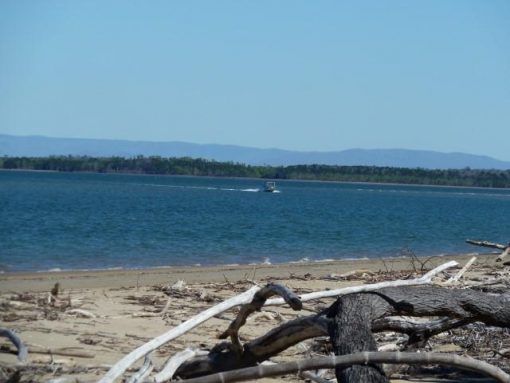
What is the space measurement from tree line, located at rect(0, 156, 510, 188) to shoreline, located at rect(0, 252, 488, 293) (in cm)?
14873

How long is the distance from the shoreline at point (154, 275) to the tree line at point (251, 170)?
488 feet

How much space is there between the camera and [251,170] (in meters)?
179

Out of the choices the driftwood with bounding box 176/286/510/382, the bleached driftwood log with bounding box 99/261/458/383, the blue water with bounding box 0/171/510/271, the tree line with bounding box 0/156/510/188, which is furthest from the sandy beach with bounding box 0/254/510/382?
the tree line with bounding box 0/156/510/188

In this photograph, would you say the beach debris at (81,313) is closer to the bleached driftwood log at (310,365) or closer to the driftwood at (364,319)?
the driftwood at (364,319)

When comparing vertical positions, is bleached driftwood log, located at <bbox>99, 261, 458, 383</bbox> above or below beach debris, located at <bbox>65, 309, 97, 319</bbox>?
above

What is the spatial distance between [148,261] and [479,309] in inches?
665

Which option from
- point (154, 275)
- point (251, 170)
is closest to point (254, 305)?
point (154, 275)

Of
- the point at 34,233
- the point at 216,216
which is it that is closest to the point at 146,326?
the point at 34,233

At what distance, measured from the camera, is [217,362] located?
21.1 ft

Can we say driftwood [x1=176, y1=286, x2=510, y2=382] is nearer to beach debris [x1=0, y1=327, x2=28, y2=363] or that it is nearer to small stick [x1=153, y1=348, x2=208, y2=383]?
small stick [x1=153, y1=348, x2=208, y2=383]

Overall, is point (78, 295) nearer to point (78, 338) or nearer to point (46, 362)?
point (78, 338)

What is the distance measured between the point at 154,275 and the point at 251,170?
161 m

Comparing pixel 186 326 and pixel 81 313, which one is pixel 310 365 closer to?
pixel 186 326

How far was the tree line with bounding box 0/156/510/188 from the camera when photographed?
17175 cm
